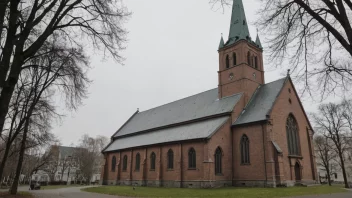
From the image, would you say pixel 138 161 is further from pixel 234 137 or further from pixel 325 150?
pixel 325 150

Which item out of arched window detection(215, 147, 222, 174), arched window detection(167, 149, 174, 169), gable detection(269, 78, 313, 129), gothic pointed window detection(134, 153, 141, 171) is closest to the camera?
arched window detection(215, 147, 222, 174)

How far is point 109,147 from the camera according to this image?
47.9 meters

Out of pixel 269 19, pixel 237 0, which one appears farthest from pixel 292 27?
pixel 237 0

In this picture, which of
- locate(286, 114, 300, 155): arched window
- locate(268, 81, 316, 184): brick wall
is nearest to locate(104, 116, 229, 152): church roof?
locate(268, 81, 316, 184): brick wall

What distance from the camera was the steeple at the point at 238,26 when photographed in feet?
119

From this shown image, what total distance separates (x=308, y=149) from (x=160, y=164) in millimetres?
17863

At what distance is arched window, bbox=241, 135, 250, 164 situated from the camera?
2986 cm

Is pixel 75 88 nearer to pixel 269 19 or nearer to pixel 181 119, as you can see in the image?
pixel 269 19

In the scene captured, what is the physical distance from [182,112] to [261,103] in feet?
40.2

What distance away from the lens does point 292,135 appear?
105 ft

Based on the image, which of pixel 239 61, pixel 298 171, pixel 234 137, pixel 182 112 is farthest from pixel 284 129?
pixel 182 112

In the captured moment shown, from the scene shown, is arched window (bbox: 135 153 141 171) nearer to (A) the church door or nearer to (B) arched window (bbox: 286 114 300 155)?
(B) arched window (bbox: 286 114 300 155)

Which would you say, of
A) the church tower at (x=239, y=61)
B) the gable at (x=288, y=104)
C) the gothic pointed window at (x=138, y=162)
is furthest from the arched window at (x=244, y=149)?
the gothic pointed window at (x=138, y=162)

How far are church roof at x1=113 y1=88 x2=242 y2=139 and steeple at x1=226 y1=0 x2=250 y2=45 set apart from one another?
757cm
